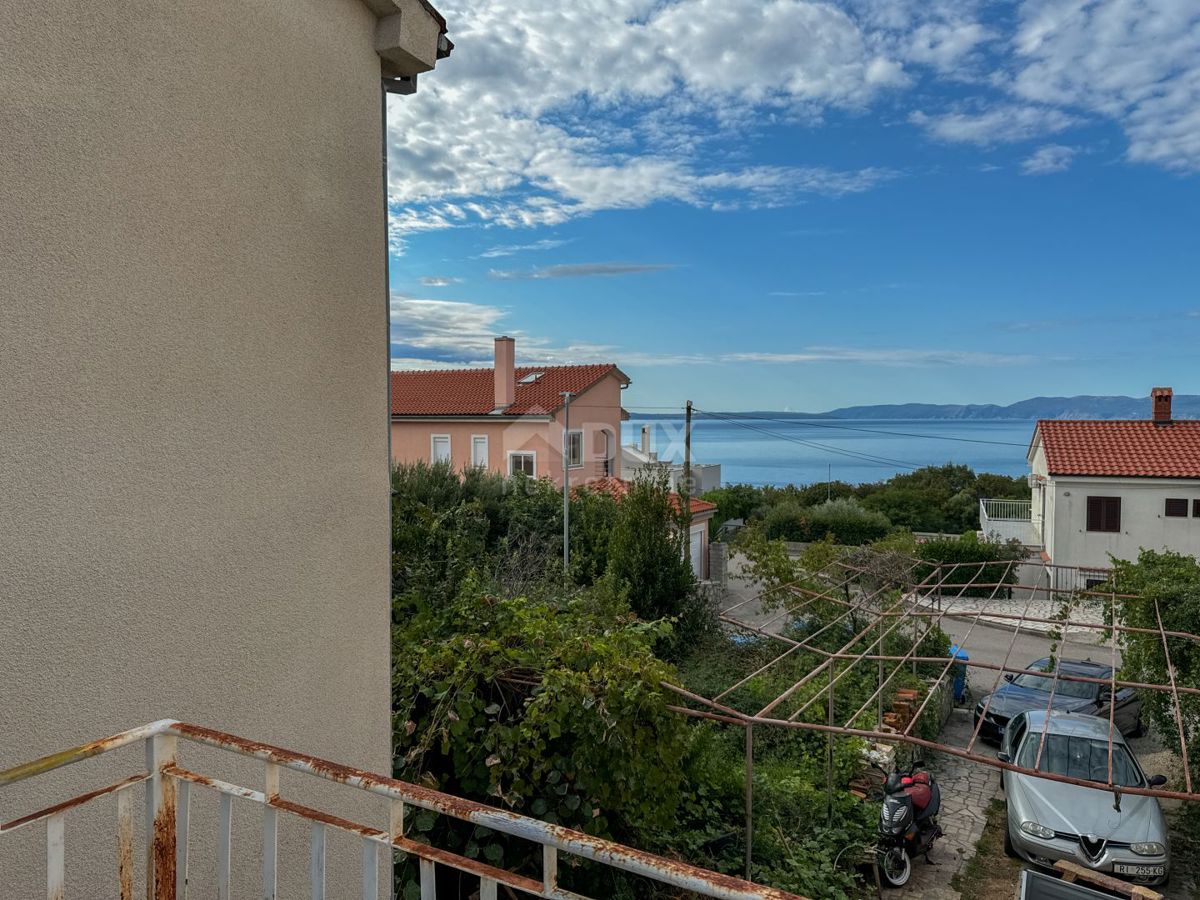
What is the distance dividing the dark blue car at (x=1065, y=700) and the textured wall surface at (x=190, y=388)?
39.8 ft

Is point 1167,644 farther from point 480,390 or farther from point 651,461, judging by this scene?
point 480,390

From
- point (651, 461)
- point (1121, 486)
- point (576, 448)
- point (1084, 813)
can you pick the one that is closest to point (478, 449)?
point (576, 448)

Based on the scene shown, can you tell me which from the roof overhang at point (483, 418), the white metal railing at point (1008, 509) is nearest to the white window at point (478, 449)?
the roof overhang at point (483, 418)

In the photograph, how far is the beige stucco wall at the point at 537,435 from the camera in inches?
899

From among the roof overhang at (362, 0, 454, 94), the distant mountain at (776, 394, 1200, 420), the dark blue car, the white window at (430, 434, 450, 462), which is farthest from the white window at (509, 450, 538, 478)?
the distant mountain at (776, 394, 1200, 420)

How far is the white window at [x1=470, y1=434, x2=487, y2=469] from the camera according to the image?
2375 centimetres

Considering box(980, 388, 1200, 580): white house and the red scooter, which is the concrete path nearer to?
the red scooter

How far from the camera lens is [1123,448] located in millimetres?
22438

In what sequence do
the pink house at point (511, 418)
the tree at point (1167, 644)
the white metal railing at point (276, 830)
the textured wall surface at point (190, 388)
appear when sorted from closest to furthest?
the white metal railing at point (276, 830), the textured wall surface at point (190, 388), the tree at point (1167, 644), the pink house at point (511, 418)

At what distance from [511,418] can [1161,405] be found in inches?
806

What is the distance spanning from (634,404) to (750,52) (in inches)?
760

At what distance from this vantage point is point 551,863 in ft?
5.09

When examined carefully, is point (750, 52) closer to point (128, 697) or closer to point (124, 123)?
point (124, 123)

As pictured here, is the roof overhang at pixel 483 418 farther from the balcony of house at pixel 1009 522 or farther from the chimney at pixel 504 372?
the balcony of house at pixel 1009 522
